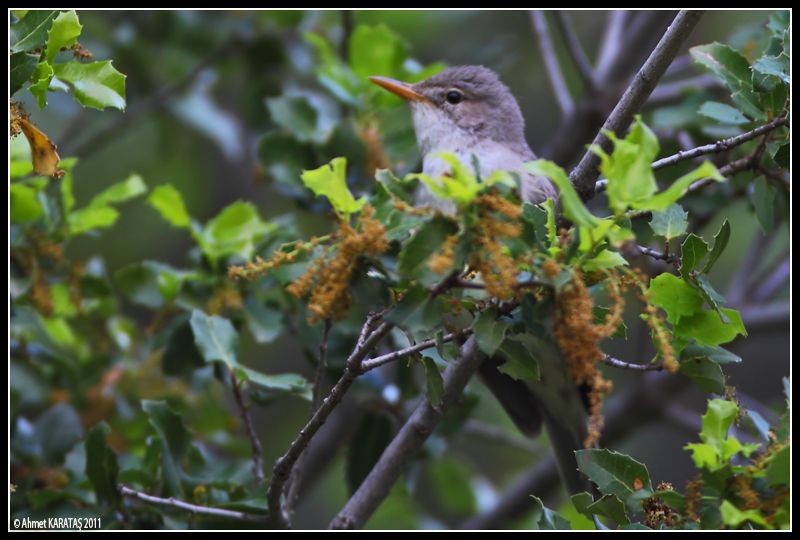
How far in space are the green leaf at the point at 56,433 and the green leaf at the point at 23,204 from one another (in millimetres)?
748

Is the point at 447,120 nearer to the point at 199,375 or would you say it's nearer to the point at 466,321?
the point at 199,375

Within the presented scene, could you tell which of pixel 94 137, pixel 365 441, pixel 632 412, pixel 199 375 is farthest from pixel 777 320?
pixel 94 137

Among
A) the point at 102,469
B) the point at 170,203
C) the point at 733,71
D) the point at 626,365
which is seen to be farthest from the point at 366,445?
the point at 733,71

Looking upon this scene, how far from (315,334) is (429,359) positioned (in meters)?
1.56

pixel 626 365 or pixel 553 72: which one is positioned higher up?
pixel 626 365

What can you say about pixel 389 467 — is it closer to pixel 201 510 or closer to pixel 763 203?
pixel 201 510

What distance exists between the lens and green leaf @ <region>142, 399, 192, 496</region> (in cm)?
337

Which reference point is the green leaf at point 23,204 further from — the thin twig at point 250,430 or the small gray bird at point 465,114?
the small gray bird at point 465,114

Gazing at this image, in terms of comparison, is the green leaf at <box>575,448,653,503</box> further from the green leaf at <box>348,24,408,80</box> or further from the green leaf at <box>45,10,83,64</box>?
the green leaf at <box>348,24,408,80</box>

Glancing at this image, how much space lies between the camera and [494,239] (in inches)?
77.7

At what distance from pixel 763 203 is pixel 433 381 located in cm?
139

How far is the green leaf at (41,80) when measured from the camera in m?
2.44

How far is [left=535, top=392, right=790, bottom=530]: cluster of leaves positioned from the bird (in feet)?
4.36

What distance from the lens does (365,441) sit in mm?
4105
